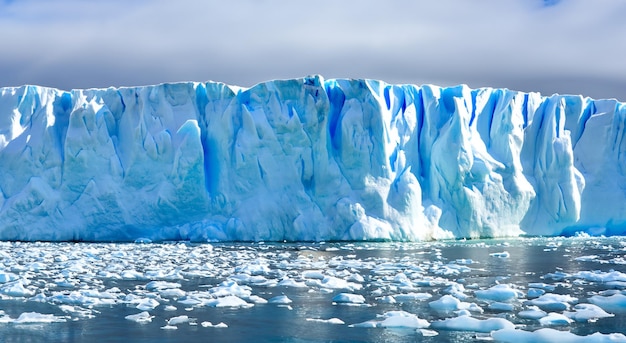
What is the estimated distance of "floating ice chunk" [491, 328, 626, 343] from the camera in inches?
224

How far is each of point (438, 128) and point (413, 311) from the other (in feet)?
43.6

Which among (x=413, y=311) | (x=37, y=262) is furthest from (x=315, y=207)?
(x=413, y=311)

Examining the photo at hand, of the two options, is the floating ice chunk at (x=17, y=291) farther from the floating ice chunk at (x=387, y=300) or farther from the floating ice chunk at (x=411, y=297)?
the floating ice chunk at (x=411, y=297)

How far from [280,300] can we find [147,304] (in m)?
1.37

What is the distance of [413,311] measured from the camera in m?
7.33

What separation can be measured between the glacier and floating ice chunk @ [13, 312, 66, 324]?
1128cm

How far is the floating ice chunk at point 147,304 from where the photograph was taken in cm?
752

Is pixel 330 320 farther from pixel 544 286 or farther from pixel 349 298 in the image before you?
pixel 544 286

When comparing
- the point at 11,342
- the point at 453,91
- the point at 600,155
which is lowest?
the point at 11,342

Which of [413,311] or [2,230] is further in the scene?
[2,230]

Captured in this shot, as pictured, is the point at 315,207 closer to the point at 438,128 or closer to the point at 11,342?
the point at 438,128

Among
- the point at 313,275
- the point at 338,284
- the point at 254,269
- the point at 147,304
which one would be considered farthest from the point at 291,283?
the point at 147,304

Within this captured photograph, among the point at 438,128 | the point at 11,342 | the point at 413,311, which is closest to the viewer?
the point at 11,342

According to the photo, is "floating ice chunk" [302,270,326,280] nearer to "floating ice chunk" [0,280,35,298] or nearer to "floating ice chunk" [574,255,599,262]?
"floating ice chunk" [0,280,35,298]
